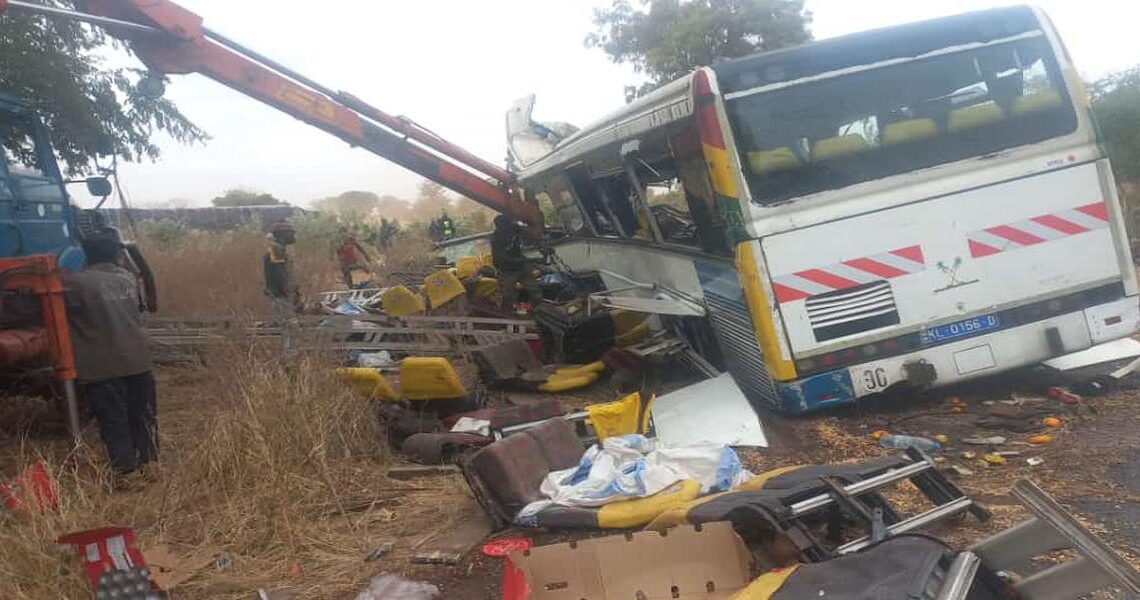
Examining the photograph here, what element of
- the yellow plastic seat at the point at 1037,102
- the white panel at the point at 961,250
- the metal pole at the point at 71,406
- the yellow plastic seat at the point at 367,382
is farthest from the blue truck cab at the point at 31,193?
the yellow plastic seat at the point at 1037,102

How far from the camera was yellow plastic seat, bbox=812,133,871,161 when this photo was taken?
514 centimetres

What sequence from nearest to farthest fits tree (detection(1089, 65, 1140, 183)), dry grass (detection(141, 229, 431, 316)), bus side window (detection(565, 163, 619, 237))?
bus side window (detection(565, 163, 619, 237))
dry grass (detection(141, 229, 431, 316))
tree (detection(1089, 65, 1140, 183))

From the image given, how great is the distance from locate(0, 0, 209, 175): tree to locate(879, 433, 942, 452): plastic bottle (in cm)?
774

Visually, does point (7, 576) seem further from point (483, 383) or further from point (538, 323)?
point (538, 323)

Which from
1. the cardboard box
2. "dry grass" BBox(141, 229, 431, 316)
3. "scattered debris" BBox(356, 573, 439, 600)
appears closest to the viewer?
the cardboard box

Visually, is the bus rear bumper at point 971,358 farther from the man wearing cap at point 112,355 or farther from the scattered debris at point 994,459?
the man wearing cap at point 112,355

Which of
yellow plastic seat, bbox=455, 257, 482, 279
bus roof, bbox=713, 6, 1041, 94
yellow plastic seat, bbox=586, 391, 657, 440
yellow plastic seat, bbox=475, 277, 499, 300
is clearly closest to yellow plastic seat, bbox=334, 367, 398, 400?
yellow plastic seat, bbox=586, 391, 657, 440

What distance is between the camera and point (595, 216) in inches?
338

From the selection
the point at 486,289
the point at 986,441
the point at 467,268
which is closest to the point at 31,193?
the point at 486,289

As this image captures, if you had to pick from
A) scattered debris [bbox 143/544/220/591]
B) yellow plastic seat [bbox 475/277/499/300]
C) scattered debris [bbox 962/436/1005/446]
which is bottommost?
scattered debris [bbox 962/436/1005/446]

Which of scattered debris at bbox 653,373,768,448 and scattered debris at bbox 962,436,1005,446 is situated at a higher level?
scattered debris at bbox 653,373,768,448

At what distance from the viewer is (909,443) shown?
4730 mm

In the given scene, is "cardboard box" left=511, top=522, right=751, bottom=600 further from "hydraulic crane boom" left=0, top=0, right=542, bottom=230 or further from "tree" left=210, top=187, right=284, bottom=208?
"tree" left=210, top=187, right=284, bottom=208

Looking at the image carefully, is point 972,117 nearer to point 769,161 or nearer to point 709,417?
point 769,161
